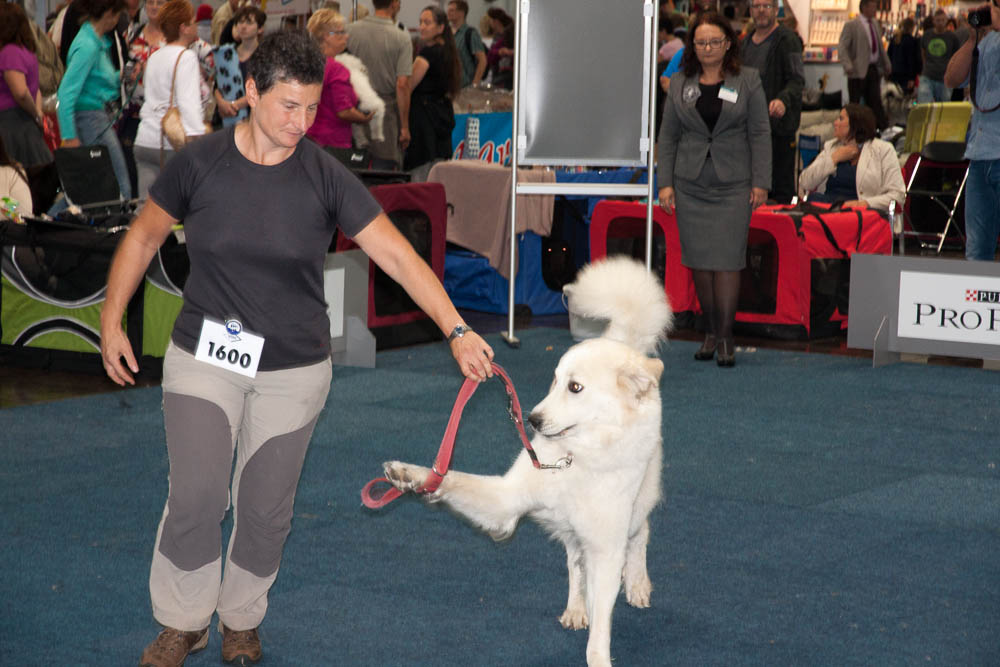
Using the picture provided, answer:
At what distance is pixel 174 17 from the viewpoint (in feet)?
24.7

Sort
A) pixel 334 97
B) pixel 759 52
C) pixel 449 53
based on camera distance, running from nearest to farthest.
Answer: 1. pixel 334 97
2. pixel 759 52
3. pixel 449 53

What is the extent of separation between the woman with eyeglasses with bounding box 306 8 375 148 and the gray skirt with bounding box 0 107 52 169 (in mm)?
1890

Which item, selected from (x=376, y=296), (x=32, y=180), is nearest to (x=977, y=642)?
(x=376, y=296)

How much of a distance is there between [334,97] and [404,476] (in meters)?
6.13

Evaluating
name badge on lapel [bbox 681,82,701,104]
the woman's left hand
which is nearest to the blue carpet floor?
the woman's left hand

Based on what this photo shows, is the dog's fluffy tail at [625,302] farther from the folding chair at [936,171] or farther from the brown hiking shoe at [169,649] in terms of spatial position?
the folding chair at [936,171]

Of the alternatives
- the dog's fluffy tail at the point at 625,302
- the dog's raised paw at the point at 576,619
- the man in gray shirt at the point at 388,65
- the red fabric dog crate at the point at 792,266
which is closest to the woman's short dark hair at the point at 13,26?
the man in gray shirt at the point at 388,65

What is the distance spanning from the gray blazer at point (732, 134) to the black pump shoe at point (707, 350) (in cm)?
100

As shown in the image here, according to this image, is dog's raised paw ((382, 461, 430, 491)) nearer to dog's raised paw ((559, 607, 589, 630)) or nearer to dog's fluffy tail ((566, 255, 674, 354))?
dog's raised paw ((559, 607, 589, 630))

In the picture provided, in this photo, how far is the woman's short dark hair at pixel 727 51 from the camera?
22.3ft

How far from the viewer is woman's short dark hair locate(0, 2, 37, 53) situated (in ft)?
26.6

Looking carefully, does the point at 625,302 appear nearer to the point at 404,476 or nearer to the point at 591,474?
the point at 591,474

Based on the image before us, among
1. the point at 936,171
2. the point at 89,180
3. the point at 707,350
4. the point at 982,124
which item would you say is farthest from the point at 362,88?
the point at 936,171

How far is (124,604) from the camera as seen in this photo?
11.5 feet
